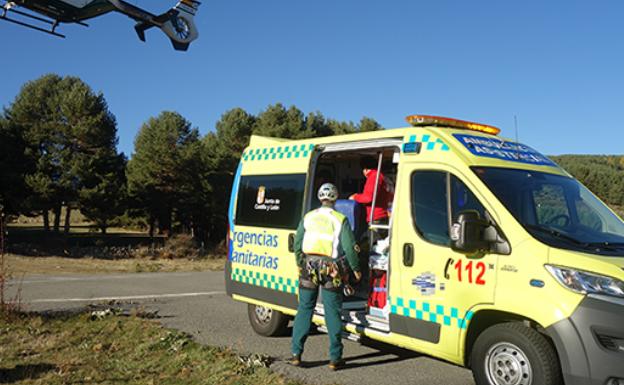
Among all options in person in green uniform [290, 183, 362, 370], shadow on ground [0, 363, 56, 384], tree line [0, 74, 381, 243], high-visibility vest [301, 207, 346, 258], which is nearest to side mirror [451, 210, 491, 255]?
person in green uniform [290, 183, 362, 370]

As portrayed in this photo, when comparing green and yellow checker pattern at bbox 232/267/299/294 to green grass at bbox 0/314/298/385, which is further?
green and yellow checker pattern at bbox 232/267/299/294

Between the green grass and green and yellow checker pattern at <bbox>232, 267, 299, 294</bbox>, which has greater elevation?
green and yellow checker pattern at <bbox>232, 267, 299, 294</bbox>

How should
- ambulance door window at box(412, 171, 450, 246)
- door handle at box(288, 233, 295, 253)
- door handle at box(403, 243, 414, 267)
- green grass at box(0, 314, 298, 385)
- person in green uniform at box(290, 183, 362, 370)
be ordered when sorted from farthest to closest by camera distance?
door handle at box(288, 233, 295, 253) < person in green uniform at box(290, 183, 362, 370) < green grass at box(0, 314, 298, 385) < door handle at box(403, 243, 414, 267) < ambulance door window at box(412, 171, 450, 246)

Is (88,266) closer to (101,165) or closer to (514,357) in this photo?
(101,165)

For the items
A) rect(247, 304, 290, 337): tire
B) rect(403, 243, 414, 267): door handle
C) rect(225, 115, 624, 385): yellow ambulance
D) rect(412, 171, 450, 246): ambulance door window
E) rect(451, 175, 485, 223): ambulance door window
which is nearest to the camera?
rect(225, 115, 624, 385): yellow ambulance

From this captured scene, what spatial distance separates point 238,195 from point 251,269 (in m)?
1.20

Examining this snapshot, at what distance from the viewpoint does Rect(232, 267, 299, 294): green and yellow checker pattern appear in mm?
6656

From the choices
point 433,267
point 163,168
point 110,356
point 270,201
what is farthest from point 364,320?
point 163,168

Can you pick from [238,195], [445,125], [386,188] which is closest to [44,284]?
[238,195]

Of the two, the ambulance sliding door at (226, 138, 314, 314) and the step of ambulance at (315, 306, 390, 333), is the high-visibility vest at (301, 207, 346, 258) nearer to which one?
the step of ambulance at (315, 306, 390, 333)

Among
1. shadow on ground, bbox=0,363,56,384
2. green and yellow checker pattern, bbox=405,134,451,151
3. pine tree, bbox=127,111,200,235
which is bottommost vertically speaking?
shadow on ground, bbox=0,363,56,384

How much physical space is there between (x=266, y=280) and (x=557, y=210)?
3745mm

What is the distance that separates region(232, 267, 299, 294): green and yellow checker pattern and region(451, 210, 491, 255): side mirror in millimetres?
2610

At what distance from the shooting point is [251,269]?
7.45 m
